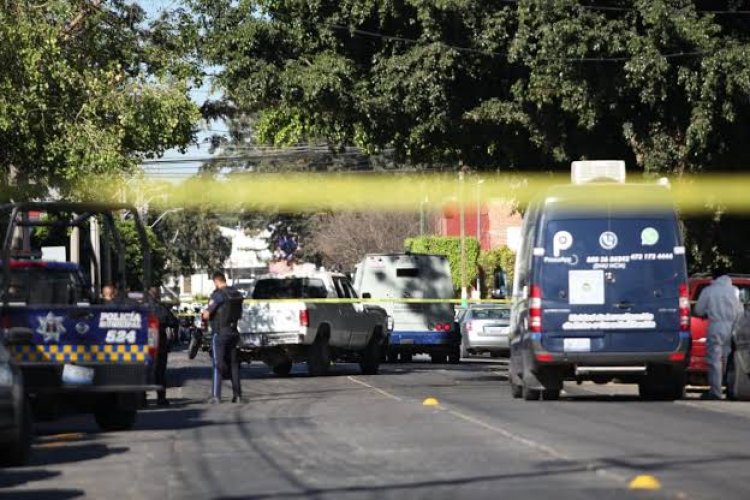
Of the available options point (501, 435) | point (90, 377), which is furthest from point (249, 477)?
point (90, 377)

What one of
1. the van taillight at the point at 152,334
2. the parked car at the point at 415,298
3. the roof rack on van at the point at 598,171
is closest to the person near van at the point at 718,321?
the roof rack on van at the point at 598,171

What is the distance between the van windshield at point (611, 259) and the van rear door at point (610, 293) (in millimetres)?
13

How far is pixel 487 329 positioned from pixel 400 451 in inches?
1134

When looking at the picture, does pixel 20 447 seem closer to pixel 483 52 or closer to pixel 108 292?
pixel 108 292

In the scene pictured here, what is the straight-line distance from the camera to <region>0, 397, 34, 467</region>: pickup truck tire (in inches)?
605

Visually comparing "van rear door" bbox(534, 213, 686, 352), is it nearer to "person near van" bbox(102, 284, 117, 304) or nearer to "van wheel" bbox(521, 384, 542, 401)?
"van wheel" bbox(521, 384, 542, 401)

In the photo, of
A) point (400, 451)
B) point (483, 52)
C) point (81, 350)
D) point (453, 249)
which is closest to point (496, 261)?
point (453, 249)

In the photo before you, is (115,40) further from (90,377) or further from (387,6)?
(90,377)

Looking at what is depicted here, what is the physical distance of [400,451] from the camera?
15922mm

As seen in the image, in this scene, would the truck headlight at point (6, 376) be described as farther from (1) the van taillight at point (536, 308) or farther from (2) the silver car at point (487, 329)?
(2) the silver car at point (487, 329)

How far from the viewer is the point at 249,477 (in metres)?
14.1

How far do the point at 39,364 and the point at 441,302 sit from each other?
2556 centimetres

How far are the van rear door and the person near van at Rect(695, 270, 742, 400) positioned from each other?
5.27 ft

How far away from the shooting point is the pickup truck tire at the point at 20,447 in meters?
15.4
